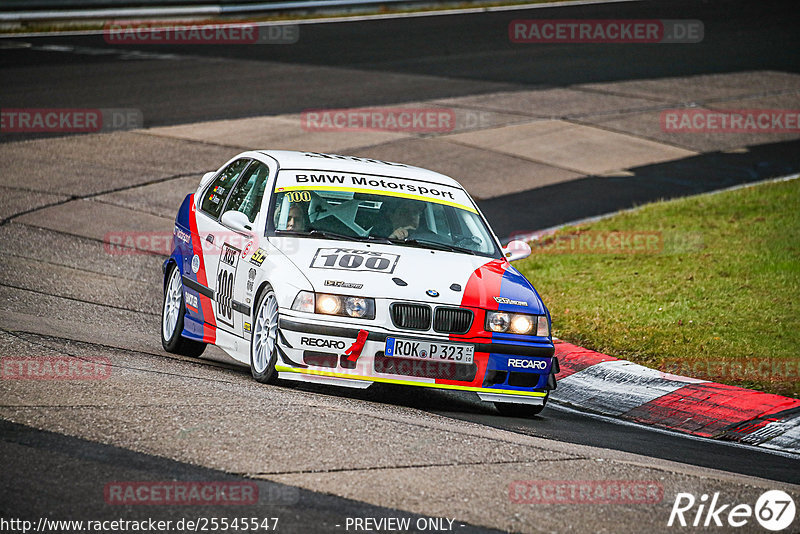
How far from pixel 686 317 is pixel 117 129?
38.7 feet

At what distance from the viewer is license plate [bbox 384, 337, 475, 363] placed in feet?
25.6

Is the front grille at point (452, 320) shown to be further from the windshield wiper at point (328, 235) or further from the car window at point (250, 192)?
the car window at point (250, 192)

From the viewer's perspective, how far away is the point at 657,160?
19953 millimetres

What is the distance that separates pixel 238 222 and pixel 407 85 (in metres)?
→ 16.0

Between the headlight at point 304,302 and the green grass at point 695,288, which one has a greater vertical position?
the headlight at point 304,302

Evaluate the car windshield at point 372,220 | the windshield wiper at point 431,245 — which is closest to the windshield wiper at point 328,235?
the car windshield at point 372,220

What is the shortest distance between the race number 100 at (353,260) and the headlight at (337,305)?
27cm

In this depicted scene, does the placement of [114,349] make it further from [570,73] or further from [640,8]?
[640,8]

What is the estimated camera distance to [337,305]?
789 centimetres

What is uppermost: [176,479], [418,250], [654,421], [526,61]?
[526,61]

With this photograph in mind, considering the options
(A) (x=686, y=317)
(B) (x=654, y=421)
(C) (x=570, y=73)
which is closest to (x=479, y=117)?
(C) (x=570, y=73)

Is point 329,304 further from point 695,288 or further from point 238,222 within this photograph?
point 695,288

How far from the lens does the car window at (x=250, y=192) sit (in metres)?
9.22

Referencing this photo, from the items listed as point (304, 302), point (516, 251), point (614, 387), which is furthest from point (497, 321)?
point (614, 387)
